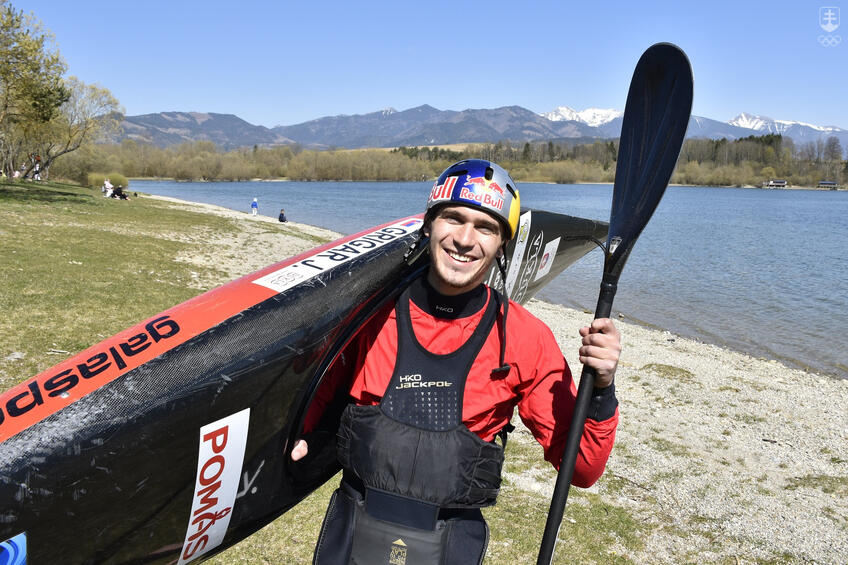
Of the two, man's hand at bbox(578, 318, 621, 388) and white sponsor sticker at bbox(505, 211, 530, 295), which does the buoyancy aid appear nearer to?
man's hand at bbox(578, 318, 621, 388)

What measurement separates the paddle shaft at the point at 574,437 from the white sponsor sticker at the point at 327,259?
1.38 meters

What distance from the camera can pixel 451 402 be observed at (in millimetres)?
2018

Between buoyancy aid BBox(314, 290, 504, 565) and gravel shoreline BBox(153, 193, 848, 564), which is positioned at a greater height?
buoyancy aid BBox(314, 290, 504, 565)

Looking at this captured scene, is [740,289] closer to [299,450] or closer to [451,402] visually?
[299,450]

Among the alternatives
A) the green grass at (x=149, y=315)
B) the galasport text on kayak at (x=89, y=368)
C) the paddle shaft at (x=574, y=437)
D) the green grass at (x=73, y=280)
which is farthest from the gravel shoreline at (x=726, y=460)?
the green grass at (x=73, y=280)

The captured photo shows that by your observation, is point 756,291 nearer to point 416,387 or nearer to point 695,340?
point 695,340

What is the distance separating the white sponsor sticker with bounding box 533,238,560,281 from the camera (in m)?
6.18

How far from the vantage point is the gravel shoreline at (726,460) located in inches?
179

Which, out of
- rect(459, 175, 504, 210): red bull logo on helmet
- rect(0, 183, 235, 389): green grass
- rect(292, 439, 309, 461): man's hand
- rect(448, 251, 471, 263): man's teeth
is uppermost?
rect(459, 175, 504, 210): red bull logo on helmet

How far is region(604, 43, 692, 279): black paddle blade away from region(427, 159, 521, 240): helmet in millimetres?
475

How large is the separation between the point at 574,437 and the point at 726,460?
207 inches

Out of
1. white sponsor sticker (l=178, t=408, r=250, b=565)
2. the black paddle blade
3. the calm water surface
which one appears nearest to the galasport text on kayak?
white sponsor sticker (l=178, t=408, r=250, b=565)

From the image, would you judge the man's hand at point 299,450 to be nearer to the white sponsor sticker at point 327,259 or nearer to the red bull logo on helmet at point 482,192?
the white sponsor sticker at point 327,259

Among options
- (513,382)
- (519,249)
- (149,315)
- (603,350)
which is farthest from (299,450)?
(149,315)
